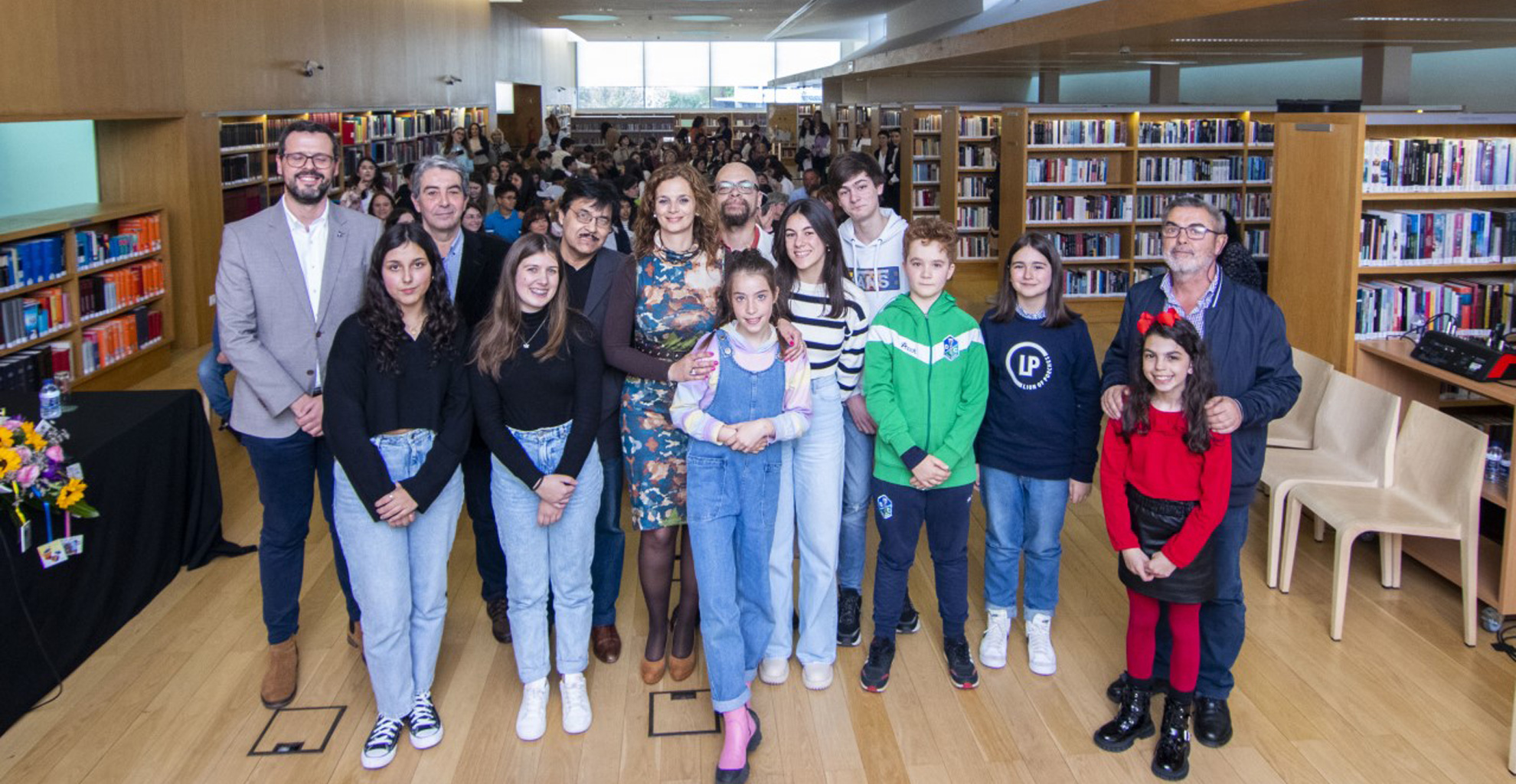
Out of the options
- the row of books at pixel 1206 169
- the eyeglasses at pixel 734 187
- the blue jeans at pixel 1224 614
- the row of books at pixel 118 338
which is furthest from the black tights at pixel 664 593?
the row of books at pixel 1206 169

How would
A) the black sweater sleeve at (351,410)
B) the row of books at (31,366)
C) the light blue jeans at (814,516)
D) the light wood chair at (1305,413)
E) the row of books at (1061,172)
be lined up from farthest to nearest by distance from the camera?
the row of books at (1061,172)
the row of books at (31,366)
the light wood chair at (1305,413)
the light blue jeans at (814,516)
the black sweater sleeve at (351,410)

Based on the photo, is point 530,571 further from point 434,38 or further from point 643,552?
point 434,38

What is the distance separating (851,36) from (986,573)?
3442 centimetres

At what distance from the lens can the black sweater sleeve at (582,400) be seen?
3.37m

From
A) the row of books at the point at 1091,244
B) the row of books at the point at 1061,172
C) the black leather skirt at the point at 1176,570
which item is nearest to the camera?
the black leather skirt at the point at 1176,570

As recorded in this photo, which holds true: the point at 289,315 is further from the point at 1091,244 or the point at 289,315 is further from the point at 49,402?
the point at 1091,244

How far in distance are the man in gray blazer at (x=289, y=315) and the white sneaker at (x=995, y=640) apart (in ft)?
6.80

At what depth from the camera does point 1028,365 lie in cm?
367

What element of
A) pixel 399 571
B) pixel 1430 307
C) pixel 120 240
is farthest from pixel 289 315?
pixel 120 240

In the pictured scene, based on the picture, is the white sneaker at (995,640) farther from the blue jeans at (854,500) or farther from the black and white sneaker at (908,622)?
the blue jeans at (854,500)

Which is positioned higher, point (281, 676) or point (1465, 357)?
point (1465, 357)

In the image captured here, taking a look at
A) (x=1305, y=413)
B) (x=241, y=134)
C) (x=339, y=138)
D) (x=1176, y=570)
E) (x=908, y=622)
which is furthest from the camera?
(x=339, y=138)

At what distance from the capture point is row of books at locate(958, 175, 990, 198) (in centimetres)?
1343

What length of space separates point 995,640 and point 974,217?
1010 cm
